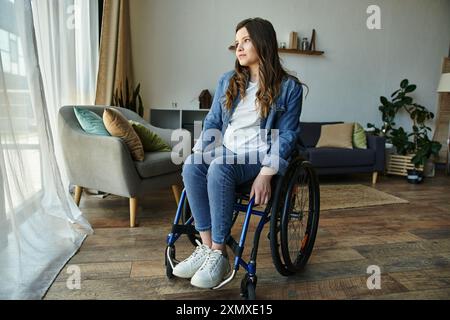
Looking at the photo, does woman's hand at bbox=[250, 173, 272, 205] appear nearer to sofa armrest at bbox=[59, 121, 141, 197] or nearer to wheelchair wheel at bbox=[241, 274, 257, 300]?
wheelchair wheel at bbox=[241, 274, 257, 300]

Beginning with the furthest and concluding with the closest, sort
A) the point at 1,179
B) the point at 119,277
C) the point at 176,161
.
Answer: the point at 176,161 < the point at 119,277 < the point at 1,179

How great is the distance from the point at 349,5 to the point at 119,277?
12.9 ft

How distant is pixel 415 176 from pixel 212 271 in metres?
3.02

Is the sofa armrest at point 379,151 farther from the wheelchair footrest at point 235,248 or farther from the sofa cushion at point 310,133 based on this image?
the wheelchair footrest at point 235,248

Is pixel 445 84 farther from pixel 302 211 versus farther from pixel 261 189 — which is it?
pixel 261 189

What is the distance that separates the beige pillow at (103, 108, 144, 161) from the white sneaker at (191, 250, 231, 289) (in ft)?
3.02

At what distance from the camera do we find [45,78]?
5.79 ft

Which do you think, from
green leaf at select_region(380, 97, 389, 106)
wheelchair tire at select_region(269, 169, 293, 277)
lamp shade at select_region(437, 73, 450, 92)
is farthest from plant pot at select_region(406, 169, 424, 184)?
wheelchair tire at select_region(269, 169, 293, 277)

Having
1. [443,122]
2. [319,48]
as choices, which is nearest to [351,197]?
[319,48]

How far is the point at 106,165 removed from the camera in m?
1.87

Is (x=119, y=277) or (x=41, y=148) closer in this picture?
(x=119, y=277)

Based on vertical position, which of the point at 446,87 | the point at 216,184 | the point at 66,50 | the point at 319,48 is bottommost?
the point at 216,184
